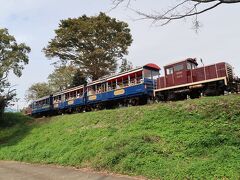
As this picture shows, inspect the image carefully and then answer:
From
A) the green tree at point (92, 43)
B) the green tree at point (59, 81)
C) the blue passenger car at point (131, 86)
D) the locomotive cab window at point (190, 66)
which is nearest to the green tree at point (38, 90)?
the green tree at point (59, 81)

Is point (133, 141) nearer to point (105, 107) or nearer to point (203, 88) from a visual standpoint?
point (203, 88)

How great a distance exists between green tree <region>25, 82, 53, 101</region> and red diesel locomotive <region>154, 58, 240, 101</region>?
43.8 metres

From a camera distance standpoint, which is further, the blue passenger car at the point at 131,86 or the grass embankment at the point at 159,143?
the blue passenger car at the point at 131,86

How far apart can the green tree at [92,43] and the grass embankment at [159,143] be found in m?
18.4

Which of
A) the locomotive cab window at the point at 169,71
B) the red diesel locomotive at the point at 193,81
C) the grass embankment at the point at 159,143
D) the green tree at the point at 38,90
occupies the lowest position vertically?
the grass embankment at the point at 159,143

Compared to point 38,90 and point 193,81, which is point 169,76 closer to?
point 193,81

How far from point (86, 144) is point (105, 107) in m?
12.2

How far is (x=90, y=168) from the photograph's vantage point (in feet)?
41.3

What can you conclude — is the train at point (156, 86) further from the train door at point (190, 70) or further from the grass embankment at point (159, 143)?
the grass embankment at point (159, 143)

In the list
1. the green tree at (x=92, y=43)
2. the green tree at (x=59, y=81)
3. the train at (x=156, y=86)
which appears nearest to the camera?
the train at (x=156, y=86)

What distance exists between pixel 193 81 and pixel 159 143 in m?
9.12

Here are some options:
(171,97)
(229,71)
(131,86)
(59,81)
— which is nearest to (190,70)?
(171,97)

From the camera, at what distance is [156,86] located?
894 inches

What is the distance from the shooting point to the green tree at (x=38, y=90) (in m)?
63.5
